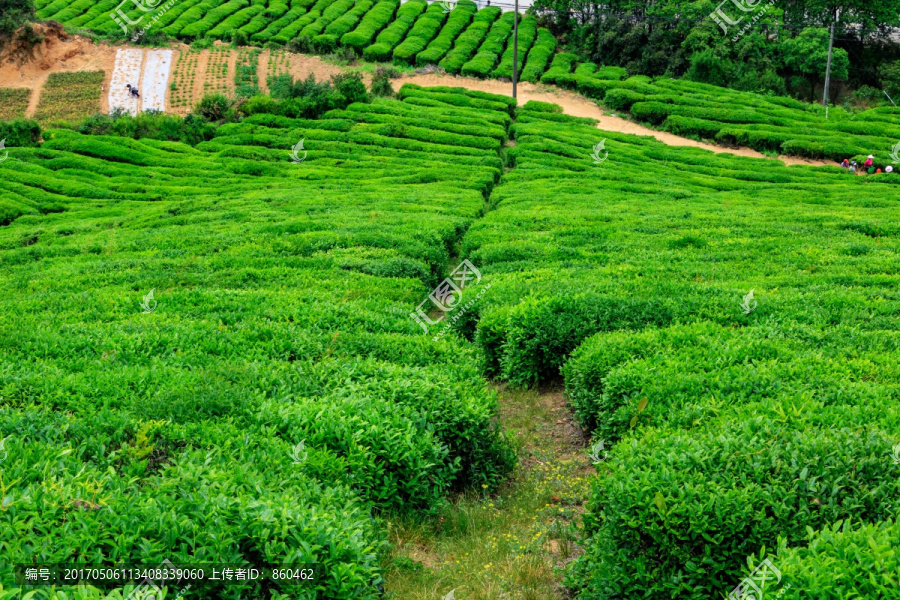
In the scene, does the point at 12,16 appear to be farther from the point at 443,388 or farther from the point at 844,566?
the point at 844,566

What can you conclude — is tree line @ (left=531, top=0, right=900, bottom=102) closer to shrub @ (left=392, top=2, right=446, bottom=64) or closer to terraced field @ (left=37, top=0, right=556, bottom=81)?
terraced field @ (left=37, top=0, right=556, bottom=81)

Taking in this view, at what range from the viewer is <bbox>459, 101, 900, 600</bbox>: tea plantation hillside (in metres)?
5.17

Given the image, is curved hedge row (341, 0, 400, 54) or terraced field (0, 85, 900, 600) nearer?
terraced field (0, 85, 900, 600)

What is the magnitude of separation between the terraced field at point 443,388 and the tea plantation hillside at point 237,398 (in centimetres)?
3

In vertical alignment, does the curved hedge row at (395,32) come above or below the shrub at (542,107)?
above

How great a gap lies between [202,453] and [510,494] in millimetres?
3385

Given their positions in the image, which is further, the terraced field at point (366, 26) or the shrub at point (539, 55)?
the terraced field at point (366, 26)

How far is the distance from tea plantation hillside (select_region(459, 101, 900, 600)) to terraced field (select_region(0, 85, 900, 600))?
0.11 feet

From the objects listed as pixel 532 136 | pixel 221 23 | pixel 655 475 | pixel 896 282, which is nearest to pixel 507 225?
pixel 896 282

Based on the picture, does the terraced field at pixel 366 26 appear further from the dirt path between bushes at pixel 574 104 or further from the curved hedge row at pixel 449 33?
the dirt path between bushes at pixel 574 104

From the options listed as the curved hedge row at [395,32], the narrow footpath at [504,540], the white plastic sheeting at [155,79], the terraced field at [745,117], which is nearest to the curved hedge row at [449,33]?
the curved hedge row at [395,32]

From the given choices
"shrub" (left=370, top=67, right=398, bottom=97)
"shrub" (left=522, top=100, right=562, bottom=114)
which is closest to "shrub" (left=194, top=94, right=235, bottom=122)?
"shrub" (left=370, top=67, right=398, bottom=97)

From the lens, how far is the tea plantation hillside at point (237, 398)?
15.2 ft

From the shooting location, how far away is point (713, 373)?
7566mm
